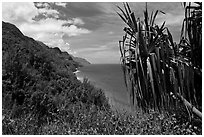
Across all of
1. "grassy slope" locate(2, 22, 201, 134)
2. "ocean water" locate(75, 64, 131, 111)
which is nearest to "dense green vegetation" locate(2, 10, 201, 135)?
"grassy slope" locate(2, 22, 201, 134)

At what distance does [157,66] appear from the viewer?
3.95 metres

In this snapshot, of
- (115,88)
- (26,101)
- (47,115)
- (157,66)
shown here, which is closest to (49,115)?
(47,115)

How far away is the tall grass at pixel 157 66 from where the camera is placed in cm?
397

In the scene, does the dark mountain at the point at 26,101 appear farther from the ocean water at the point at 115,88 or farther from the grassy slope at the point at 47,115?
the ocean water at the point at 115,88

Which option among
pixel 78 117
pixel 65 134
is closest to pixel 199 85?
pixel 78 117

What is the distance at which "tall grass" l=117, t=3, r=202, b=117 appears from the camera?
13.0 ft

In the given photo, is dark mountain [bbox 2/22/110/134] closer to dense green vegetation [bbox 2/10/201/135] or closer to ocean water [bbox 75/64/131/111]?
dense green vegetation [bbox 2/10/201/135]

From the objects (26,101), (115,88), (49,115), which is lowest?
(115,88)

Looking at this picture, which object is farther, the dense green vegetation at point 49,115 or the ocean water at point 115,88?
the ocean water at point 115,88

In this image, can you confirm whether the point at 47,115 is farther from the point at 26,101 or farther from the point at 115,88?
the point at 115,88

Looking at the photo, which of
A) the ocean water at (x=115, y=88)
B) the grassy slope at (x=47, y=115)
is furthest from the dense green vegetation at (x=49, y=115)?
the ocean water at (x=115, y=88)

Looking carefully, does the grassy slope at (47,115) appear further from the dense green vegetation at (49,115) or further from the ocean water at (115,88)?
the ocean water at (115,88)

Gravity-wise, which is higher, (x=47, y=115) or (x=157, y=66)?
(x=157, y=66)

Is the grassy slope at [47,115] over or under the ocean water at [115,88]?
over
